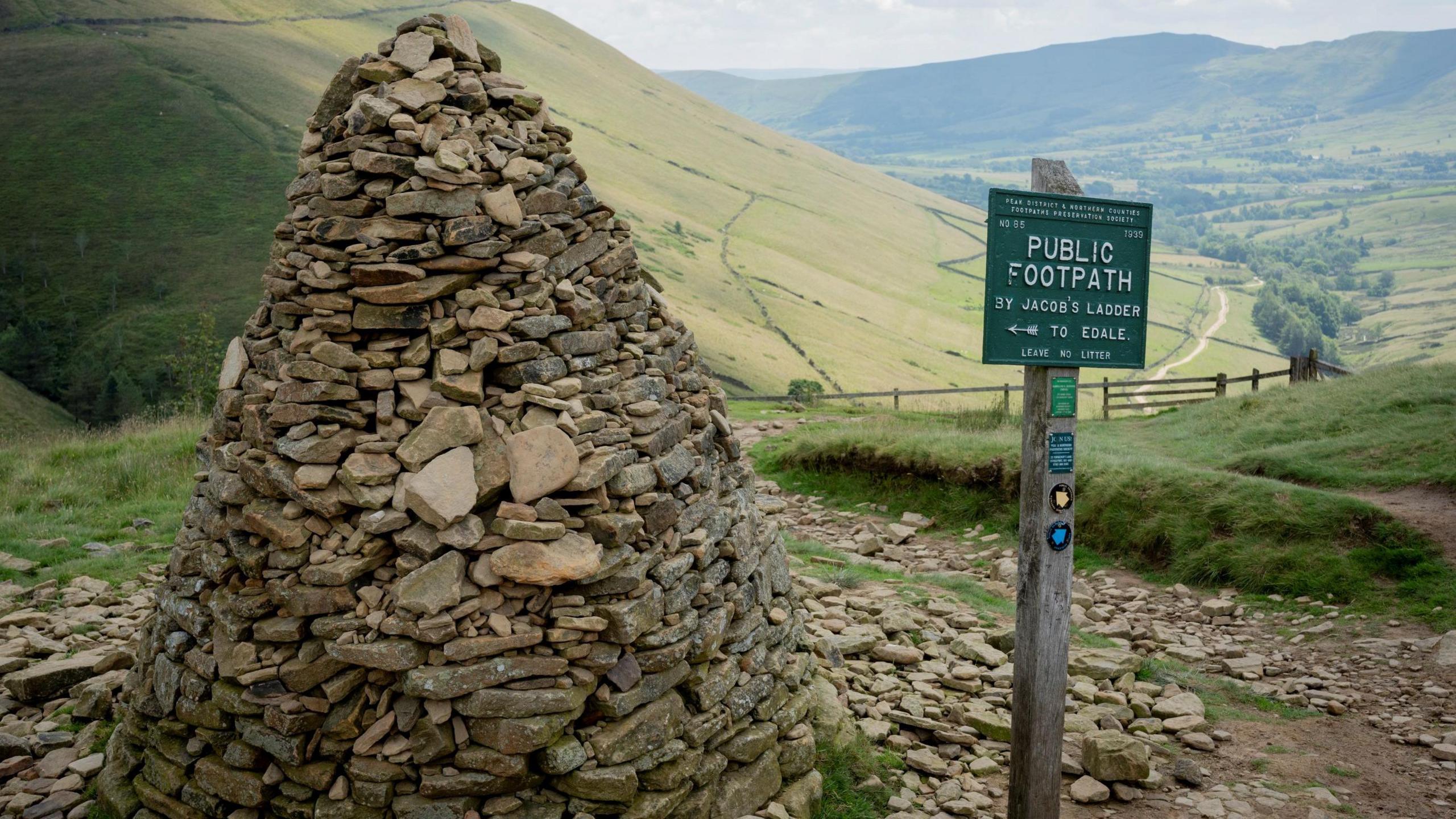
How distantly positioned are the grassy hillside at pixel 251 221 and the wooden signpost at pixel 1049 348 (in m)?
32.3

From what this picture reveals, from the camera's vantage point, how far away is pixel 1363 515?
10555 millimetres

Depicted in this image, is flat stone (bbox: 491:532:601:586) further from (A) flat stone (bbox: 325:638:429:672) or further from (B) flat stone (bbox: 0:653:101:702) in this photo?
(B) flat stone (bbox: 0:653:101:702)

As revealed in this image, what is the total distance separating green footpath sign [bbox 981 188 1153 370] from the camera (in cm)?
516

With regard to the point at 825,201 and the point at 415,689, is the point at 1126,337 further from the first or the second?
the point at 825,201

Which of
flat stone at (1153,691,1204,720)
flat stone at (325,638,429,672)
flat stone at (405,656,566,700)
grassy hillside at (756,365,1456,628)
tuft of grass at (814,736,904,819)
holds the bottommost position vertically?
flat stone at (1153,691,1204,720)

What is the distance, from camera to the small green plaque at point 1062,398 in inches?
211

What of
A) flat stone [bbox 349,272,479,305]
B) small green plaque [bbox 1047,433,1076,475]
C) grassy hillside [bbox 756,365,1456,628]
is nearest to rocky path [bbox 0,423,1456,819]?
grassy hillside [bbox 756,365,1456,628]

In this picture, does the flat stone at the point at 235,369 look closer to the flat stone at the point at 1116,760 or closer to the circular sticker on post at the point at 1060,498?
the circular sticker on post at the point at 1060,498

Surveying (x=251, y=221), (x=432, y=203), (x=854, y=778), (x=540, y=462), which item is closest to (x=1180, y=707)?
(x=854, y=778)

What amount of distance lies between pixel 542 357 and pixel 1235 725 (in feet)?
21.1

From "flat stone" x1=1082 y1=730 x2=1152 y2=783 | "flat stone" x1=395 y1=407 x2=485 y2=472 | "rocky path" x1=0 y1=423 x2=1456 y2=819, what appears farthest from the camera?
"flat stone" x1=1082 y1=730 x2=1152 y2=783

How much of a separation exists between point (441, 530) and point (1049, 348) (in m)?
3.56

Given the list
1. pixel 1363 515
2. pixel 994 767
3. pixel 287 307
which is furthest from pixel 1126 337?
pixel 1363 515

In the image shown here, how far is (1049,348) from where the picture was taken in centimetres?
527
